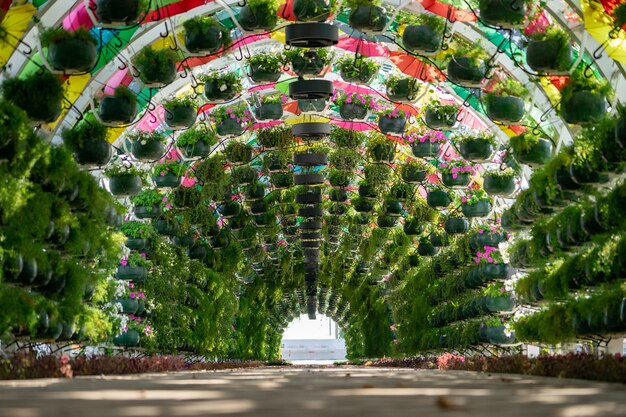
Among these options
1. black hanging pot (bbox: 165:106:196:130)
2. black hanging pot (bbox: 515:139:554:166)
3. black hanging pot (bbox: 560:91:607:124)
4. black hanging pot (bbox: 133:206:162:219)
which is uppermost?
black hanging pot (bbox: 165:106:196:130)

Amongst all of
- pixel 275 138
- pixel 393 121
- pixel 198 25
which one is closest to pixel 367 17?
pixel 198 25

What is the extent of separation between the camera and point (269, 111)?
1560cm

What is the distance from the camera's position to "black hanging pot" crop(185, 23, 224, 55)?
10.9 meters

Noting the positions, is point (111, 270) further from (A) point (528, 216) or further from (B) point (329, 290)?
(B) point (329, 290)

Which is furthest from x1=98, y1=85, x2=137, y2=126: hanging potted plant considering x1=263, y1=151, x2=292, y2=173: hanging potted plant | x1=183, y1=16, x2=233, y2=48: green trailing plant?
x1=263, y1=151, x2=292, y2=173: hanging potted plant

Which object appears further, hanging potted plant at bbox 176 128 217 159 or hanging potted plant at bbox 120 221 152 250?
hanging potted plant at bbox 120 221 152 250

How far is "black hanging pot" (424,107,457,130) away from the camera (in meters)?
13.8

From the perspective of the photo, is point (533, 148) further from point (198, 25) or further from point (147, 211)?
point (147, 211)

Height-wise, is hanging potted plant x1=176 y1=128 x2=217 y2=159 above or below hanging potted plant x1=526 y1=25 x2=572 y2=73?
above

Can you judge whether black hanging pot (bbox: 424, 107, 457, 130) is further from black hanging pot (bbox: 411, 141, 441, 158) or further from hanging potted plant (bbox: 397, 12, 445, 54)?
hanging potted plant (bbox: 397, 12, 445, 54)

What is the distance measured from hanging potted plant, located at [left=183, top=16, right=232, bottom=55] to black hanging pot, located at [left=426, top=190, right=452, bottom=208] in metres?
7.33

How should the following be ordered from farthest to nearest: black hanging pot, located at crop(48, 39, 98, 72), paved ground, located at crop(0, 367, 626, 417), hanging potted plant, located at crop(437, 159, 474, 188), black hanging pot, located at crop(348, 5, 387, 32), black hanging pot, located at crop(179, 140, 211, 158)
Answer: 1. black hanging pot, located at crop(179, 140, 211, 158)
2. hanging potted plant, located at crop(437, 159, 474, 188)
3. black hanging pot, located at crop(348, 5, 387, 32)
4. black hanging pot, located at crop(48, 39, 98, 72)
5. paved ground, located at crop(0, 367, 626, 417)

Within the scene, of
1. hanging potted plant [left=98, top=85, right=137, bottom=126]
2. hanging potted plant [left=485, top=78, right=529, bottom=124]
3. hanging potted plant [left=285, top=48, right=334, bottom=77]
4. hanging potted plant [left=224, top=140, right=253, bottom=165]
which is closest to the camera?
hanging potted plant [left=98, top=85, right=137, bottom=126]

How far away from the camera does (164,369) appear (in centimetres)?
1812
